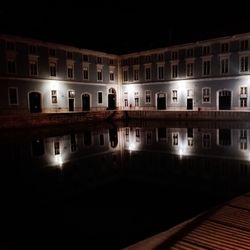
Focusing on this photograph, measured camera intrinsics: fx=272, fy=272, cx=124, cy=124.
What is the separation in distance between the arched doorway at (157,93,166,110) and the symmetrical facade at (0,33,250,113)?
0.14 m

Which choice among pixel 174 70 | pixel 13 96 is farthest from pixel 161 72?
pixel 13 96

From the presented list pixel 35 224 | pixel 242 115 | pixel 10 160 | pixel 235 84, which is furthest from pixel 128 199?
pixel 235 84

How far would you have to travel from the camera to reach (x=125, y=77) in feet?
131

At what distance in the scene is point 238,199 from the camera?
6.00 metres

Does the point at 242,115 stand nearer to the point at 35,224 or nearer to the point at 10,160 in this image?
the point at 10,160

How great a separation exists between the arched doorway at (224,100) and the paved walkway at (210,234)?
92.7 feet

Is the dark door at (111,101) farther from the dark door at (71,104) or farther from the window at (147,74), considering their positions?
the dark door at (71,104)

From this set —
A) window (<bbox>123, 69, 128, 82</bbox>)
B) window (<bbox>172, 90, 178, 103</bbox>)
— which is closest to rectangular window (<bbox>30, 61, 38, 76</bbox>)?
window (<bbox>123, 69, 128, 82</bbox>)

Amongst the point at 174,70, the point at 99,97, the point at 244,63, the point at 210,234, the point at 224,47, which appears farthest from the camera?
the point at 99,97

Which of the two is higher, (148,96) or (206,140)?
(148,96)

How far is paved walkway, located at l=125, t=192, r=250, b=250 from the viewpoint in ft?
13.1

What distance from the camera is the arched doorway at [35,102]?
29500mm

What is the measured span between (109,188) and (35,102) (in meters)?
23.6

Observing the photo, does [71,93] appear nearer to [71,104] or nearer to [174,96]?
[71,104]
